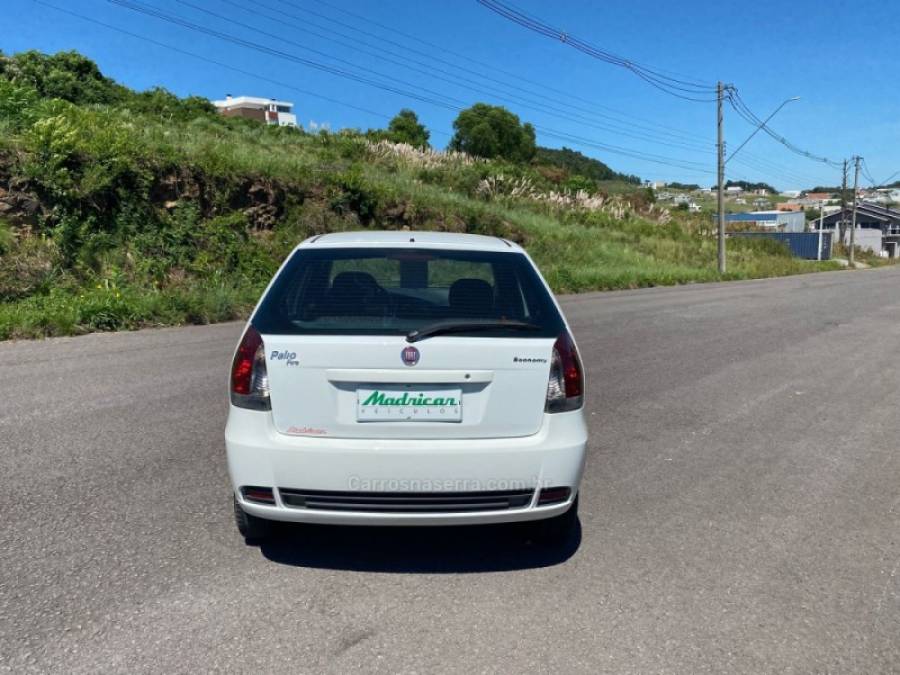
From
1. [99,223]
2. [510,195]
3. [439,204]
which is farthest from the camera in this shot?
[510,195]

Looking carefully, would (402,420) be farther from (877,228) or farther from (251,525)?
(877,228)

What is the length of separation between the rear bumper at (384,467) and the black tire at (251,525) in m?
0.23

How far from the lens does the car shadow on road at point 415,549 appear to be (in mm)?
3475

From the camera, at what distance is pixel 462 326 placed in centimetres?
321

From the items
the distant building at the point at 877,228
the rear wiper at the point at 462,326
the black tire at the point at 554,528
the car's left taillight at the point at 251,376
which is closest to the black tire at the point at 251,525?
the car's left taillight at the point at 251,376

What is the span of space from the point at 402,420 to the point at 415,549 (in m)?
0.88

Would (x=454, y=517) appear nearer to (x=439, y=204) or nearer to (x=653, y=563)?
(x=653, y=563)

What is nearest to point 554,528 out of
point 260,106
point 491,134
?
point 491,134

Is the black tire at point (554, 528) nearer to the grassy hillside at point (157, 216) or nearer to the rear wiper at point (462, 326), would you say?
the rear wiper at point (462, 326)

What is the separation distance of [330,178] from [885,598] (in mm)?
16421

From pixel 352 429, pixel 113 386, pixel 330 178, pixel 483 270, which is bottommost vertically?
pixel 113 386

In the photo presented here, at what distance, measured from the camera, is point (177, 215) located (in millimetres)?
13945

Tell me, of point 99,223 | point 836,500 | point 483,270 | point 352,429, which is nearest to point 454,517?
point 352,429

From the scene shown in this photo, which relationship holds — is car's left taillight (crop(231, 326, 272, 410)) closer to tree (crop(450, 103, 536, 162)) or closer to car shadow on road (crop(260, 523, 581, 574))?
car shadow on road (crop(260, 523, 581, 574))
